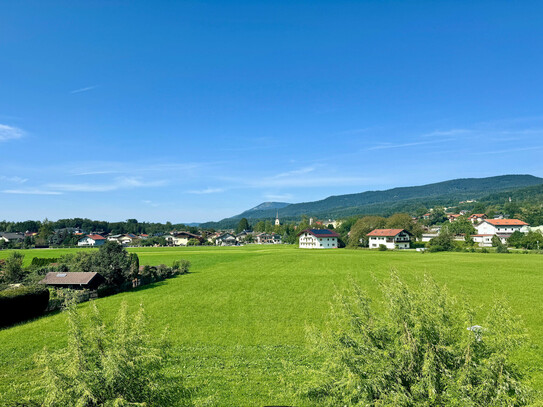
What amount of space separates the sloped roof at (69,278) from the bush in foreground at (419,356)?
36.7 meters

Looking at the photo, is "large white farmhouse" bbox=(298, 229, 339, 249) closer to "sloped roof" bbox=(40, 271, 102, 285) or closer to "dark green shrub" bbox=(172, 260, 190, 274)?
"dark green shrub" bbox=(172, 260, 190, 274)

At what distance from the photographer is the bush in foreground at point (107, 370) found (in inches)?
186

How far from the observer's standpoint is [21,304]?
25.2 meters

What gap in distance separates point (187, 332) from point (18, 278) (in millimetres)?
35048

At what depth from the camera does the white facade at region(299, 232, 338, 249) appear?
359 ft

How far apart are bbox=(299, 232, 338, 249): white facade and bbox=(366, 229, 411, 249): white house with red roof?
1403 cm

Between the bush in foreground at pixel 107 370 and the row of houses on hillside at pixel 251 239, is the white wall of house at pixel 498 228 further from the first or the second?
the bush in foreground at pixel 107 370

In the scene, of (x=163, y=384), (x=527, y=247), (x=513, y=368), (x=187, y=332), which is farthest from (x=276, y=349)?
(x=527, y=247)

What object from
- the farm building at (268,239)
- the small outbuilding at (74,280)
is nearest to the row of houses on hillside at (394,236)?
the farm building at (268,239)

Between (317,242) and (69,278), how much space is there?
278 ft

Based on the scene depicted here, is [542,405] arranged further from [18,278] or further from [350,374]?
[18,278]

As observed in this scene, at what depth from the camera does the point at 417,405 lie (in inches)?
183

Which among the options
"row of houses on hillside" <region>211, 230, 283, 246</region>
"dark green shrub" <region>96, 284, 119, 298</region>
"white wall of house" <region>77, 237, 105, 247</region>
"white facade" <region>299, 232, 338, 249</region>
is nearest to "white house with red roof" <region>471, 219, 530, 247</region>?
"white facade" <region>299, 232, 338, 249</region>

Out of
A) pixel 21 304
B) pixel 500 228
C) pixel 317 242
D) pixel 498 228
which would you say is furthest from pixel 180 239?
pixel 500 228
